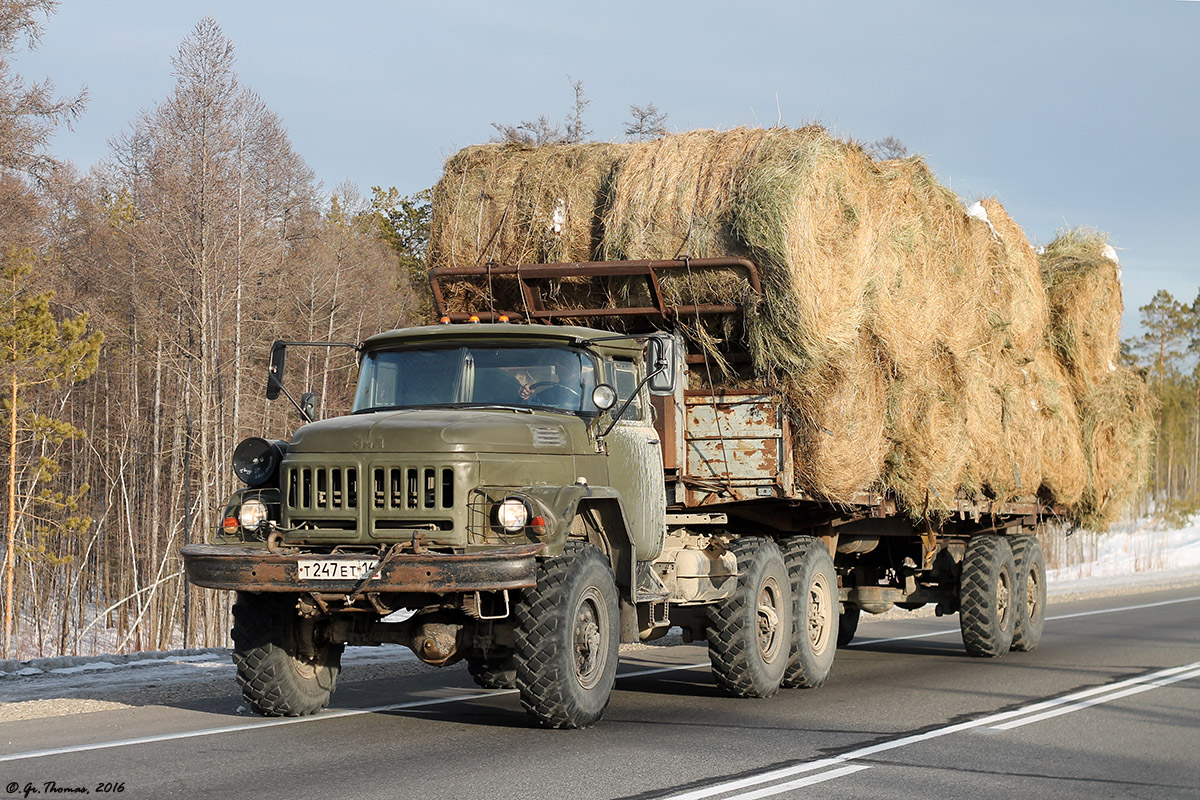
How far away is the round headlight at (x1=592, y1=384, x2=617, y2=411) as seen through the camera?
9.04 metres

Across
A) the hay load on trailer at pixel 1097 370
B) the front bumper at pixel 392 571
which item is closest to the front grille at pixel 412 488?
the front bumper at pixel 392 571

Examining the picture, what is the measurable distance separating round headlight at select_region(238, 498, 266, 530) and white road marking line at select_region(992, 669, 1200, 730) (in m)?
5.09

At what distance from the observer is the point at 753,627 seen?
34.9 feet

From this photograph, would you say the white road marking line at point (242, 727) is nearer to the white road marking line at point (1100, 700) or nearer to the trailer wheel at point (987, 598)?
the white road marking line at point (1100, 700)

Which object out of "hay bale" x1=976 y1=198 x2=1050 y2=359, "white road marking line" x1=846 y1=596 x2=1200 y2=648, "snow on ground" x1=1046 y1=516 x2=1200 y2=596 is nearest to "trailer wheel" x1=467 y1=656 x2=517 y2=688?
"white road marking line" x1=846 y1=596 x2=1200 y2=648

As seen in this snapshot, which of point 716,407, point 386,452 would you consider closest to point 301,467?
point 386,452

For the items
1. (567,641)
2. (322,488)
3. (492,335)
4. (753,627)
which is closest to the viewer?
(567,641)

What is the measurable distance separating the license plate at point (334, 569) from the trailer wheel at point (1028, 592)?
387 inches

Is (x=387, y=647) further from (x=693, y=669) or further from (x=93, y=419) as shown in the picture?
(x=93, y=419)

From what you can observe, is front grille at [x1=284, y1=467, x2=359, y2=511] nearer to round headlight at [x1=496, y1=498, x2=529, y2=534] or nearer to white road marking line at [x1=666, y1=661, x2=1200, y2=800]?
round headlight at [x1=496, y1=498, x2=529, y2=534]

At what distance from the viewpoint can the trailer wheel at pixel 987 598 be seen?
47.7 ft

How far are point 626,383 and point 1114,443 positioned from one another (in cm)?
1031

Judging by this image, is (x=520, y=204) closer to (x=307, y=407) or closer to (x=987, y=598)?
(x=307, y=407)

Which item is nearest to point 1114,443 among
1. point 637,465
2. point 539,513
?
point 637,465
